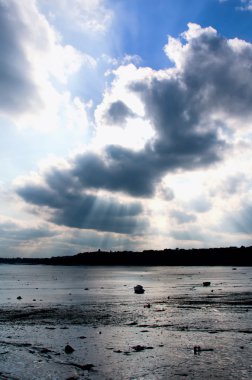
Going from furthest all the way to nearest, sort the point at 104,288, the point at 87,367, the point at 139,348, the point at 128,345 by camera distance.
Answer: the point at 104,288 → the point at 128,345 → the point at 139,348 → the point at 87,367

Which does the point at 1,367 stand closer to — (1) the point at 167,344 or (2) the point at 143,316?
(1) the point at 167,344

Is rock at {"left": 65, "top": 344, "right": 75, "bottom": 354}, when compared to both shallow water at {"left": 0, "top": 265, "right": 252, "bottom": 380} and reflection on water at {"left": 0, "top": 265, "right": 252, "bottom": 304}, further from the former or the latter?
reflection on water at {"left": 0, "top": 265, "right": 252, "bottom": 304}

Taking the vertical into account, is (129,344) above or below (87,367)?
above

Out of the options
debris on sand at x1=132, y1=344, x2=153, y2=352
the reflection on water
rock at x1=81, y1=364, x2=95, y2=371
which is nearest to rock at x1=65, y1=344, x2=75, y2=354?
rock at x1=81, y1=364, x2=95, y2=371

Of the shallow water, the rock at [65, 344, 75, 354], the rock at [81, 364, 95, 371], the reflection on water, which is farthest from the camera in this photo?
the reflection on water

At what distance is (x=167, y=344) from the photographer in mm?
18891

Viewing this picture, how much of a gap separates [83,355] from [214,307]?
20199 mm

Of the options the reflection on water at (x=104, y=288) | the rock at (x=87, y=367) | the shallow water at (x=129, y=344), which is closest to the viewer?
the shallow water at (x=129, y=344)

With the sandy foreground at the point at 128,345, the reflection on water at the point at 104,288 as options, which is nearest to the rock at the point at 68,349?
the sandy foreground at the point at 128,345

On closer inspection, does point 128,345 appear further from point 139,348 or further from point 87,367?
point 87,367

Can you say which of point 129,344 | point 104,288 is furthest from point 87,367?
point 104,288

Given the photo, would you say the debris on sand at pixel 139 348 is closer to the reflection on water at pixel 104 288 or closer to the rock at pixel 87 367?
the rock at pixel 87 367

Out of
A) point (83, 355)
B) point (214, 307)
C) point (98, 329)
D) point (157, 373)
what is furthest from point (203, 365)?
point (214, 307)

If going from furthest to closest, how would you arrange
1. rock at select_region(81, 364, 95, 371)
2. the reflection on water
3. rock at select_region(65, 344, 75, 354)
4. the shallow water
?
the reflection on water, rock at select_region(65, 344, 75, 354), rock at select_region(81, 364, 95, 371), the shallow water
